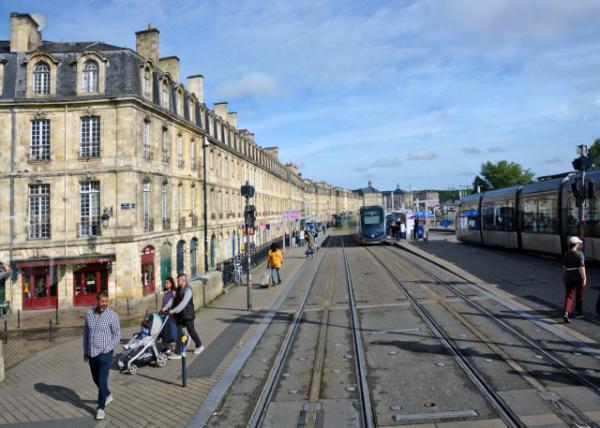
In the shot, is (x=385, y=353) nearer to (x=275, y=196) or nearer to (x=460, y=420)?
(x=460, y=420)

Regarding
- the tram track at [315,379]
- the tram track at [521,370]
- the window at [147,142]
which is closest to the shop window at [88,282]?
the window at [147,142]

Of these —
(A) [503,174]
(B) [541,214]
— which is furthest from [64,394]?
(A) [503,174]

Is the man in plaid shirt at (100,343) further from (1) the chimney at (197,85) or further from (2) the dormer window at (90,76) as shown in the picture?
(1) the chimney at (197,85)

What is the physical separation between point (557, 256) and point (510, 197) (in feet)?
16.7

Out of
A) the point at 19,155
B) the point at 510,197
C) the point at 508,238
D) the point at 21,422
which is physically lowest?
the point at 21,422

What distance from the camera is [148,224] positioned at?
21.4 metres

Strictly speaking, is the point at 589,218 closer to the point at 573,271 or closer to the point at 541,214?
the point at 541,214

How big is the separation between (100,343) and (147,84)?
17743 millimetres

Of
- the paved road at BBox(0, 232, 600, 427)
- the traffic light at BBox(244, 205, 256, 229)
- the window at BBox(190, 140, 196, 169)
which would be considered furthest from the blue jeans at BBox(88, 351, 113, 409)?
the window at BBox(190, 140, 196, 169)

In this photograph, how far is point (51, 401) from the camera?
6773mm

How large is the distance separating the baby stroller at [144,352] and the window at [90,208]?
12785 millimetres

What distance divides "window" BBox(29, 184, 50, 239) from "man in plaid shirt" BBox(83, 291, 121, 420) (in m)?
15.5

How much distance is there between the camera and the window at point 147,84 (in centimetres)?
2100

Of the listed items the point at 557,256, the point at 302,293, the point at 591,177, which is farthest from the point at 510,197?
the point at 302,293
